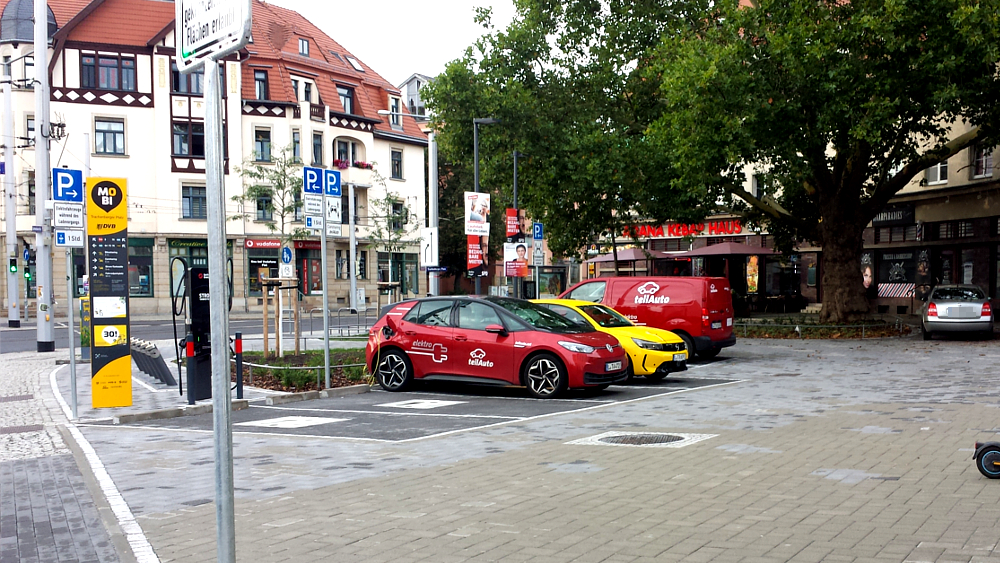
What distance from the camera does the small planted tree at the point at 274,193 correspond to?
47.1 meters

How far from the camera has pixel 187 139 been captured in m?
49.9

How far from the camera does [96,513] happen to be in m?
6.70

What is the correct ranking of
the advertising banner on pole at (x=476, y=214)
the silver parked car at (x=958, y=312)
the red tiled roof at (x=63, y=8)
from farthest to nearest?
the red tiled roof at (x=63, y=8)
the silver parked car at (x=958, y=312)
the advertising banner on pole at (x=476, y=214)

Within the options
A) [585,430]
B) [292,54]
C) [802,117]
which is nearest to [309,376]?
[585,430]

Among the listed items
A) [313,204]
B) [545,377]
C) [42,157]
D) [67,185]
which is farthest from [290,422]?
[42,157]

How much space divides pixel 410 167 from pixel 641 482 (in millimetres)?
55353

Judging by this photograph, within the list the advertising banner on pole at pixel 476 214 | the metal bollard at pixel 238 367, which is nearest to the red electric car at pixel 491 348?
the metal bollard at pixel 238 367

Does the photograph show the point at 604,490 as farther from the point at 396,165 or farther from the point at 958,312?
the point at 396,165

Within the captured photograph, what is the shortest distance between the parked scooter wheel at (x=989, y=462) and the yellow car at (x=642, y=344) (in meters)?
8.88

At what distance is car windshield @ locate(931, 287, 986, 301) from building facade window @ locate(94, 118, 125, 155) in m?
39.4

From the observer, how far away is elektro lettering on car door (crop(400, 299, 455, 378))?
1488 cm

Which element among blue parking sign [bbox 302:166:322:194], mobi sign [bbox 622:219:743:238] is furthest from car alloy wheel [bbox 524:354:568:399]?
mobi sign [bbox 622:219:743:238]

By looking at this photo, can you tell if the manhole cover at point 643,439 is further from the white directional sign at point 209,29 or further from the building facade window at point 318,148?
the building facade window at point 318,148

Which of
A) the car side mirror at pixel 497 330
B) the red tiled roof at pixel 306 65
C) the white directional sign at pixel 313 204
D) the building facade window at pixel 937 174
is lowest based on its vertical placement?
the car side mirror at pixel 497 330
